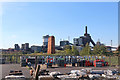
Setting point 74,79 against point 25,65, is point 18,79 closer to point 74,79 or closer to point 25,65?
point 74,79

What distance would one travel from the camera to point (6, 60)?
148ft

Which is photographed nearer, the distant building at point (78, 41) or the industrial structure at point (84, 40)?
the industrial structure at point (84, 40)

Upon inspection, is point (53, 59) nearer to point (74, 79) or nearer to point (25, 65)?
point (25, 65)

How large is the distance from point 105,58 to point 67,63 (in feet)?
31.0

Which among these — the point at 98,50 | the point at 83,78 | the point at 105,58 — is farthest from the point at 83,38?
the point at 83,78

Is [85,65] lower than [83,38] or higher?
lower

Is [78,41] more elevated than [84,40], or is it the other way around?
Answer: [84,40]

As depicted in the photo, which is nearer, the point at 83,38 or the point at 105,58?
A: the point at 105,58

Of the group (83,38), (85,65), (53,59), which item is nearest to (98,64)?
(85,65)

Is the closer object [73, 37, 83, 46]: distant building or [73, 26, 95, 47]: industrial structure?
[73, 26, 95, 47]: industrial structure

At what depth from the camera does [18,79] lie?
1237cm

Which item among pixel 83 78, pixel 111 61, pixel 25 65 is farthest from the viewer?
pixel 111 61

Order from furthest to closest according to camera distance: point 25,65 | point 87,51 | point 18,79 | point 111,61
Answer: point 87,51 < point 111,61 < point 25,65 < point 18,79

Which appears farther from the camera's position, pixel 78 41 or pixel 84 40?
pixel 78 41
